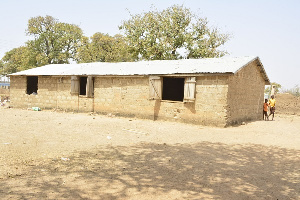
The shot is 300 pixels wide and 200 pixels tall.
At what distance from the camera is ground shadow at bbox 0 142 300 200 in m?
3.50

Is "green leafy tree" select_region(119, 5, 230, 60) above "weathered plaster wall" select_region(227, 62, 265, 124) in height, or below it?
above

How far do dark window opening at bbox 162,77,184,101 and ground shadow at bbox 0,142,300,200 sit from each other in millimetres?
9975

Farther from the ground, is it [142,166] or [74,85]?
[74,85]

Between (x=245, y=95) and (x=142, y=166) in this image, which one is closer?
(x=142, y=166)

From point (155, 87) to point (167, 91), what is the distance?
4.35 m

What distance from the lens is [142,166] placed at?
4.80 meters

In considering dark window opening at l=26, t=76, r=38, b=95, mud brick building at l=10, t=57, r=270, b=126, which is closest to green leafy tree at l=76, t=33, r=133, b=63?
dark window opening at l=26, t=76, r=38, b=95

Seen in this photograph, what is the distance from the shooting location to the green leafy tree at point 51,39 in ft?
105

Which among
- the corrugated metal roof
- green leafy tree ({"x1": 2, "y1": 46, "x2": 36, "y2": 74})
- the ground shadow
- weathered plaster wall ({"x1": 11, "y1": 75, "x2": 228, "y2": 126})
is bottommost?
the ground shadow

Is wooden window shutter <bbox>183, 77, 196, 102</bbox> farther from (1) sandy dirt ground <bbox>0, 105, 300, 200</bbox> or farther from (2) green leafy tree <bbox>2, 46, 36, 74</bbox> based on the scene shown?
(2) green leafy tree <bbox>2, 46, 36, 74</bbox>

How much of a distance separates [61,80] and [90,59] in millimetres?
17065

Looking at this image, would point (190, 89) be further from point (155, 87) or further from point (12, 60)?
point (12, 60)

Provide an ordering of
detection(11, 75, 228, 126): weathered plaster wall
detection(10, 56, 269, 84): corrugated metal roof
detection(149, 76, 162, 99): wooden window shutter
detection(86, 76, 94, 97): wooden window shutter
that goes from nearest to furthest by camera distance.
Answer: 1. detection(11, 75, 228, 126): weathered plaster wall
2. detection(10, 56, 269, 84): corrugated metal roof
3. detection(149, 76, 162, 99): wooden window shutter
4. detection(86, 76, 94, 97): wooden window shutter

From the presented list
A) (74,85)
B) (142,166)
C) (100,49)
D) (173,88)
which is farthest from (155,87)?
(100,49)
